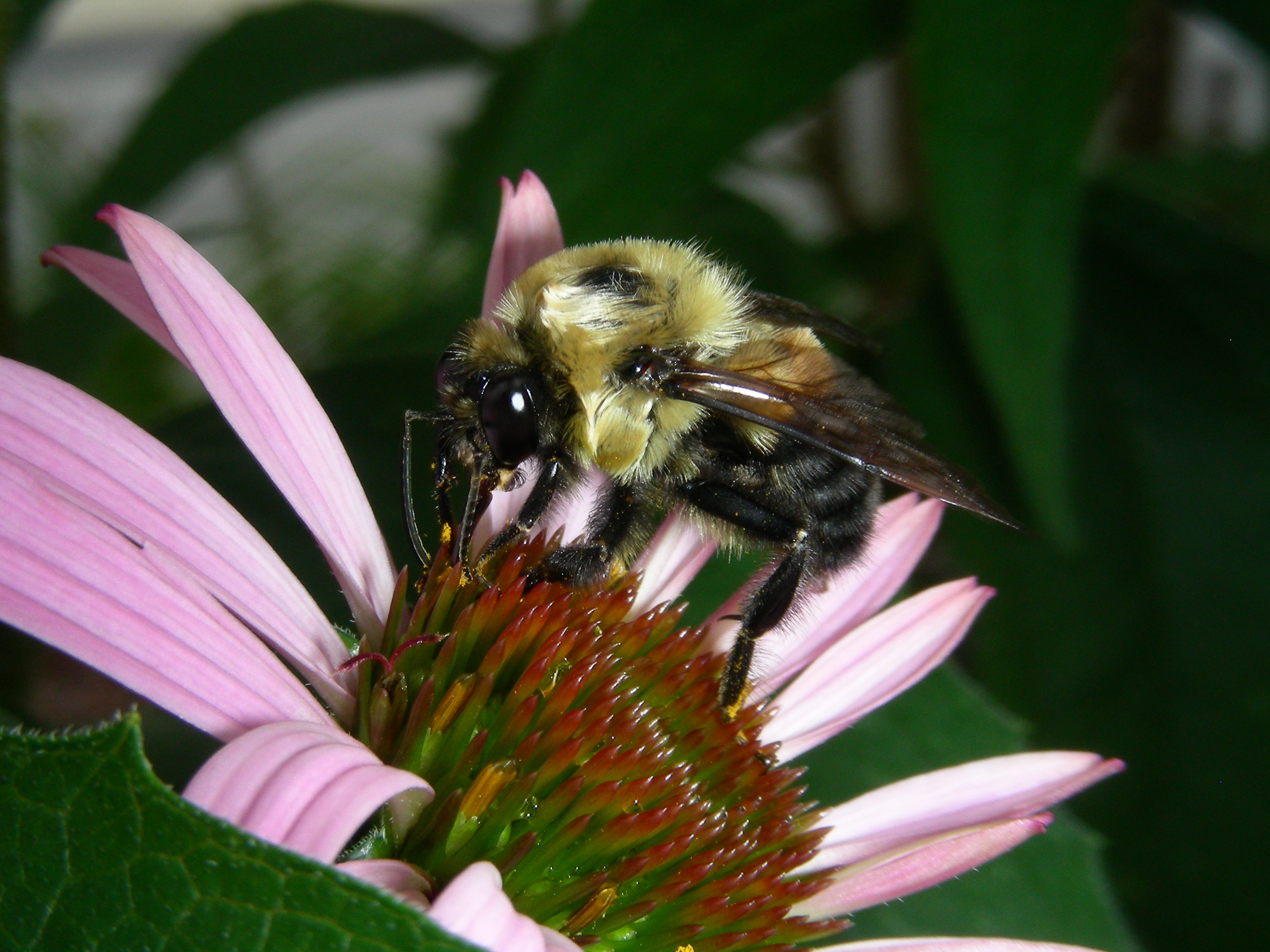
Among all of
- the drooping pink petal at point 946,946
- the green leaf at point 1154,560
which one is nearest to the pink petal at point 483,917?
the drooping pink petal at point 946,946

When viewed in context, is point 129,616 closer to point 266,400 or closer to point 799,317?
point 266,400

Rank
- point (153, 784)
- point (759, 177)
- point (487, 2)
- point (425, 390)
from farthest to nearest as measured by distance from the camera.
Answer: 1. point (487, 2)
2. point (759, 177)
3. point (425, 390)
4. point (153, 784)

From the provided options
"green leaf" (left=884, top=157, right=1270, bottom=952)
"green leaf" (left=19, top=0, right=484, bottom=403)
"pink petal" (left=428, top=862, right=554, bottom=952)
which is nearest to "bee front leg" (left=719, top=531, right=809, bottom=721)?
"pink petal" (left=428, top=862, right=554, bottom=952)

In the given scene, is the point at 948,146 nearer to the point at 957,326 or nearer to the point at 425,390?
the point at 957,326

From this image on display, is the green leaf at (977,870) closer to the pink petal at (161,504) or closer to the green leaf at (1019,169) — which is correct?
the green leaf at (1019,169)

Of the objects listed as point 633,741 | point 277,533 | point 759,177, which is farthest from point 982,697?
point 759,177
